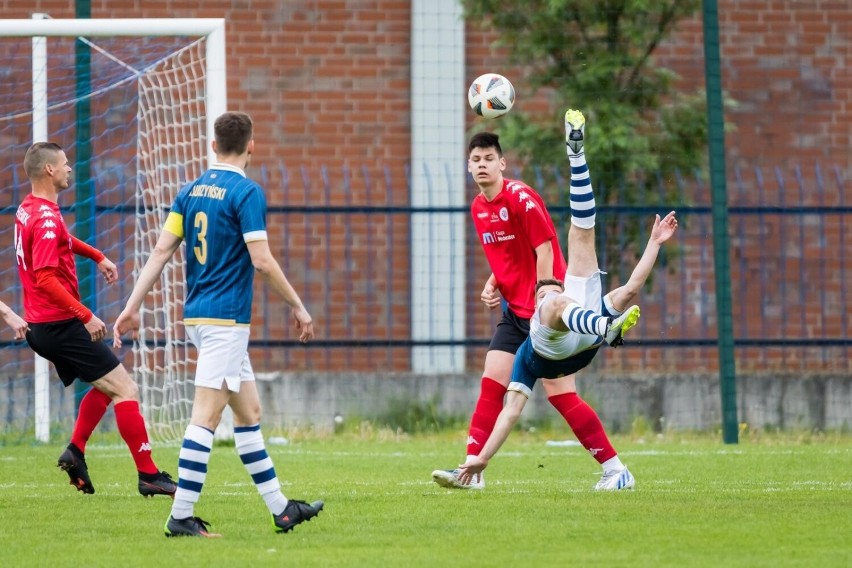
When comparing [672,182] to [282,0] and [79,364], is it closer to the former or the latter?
[282,0]

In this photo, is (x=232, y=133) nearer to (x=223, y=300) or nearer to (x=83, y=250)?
(x=223, y=300)

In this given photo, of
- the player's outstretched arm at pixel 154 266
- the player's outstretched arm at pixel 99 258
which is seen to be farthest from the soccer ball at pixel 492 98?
the player's outstretched arm at pixel 154 266

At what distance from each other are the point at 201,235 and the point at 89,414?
257 cm

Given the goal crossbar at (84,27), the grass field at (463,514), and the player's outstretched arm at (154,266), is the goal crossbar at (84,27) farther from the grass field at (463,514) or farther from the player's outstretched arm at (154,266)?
the player's outstretched arm at (154,266)

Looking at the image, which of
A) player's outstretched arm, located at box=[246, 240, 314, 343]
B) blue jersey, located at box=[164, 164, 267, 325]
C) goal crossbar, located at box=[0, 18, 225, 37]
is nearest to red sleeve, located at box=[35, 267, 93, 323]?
blue jersey, located at box=[164, 164, 267, 325]

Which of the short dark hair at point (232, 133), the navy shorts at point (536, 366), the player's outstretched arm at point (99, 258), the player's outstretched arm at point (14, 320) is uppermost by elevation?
the short dark hair at point (232, 133)

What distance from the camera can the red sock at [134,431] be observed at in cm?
813

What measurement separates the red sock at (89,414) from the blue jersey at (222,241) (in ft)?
7.59

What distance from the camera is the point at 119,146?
13898 millimetres

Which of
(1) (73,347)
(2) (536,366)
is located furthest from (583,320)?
(1) (73,347)

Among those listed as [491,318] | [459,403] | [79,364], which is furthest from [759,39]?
[79,364]

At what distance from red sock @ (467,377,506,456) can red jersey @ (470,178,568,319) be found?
1.55ft

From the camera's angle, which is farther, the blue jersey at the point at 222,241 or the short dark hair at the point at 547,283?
the short dark hair at the point at 547,283

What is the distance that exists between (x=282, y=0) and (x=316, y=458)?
6851 millimetres
